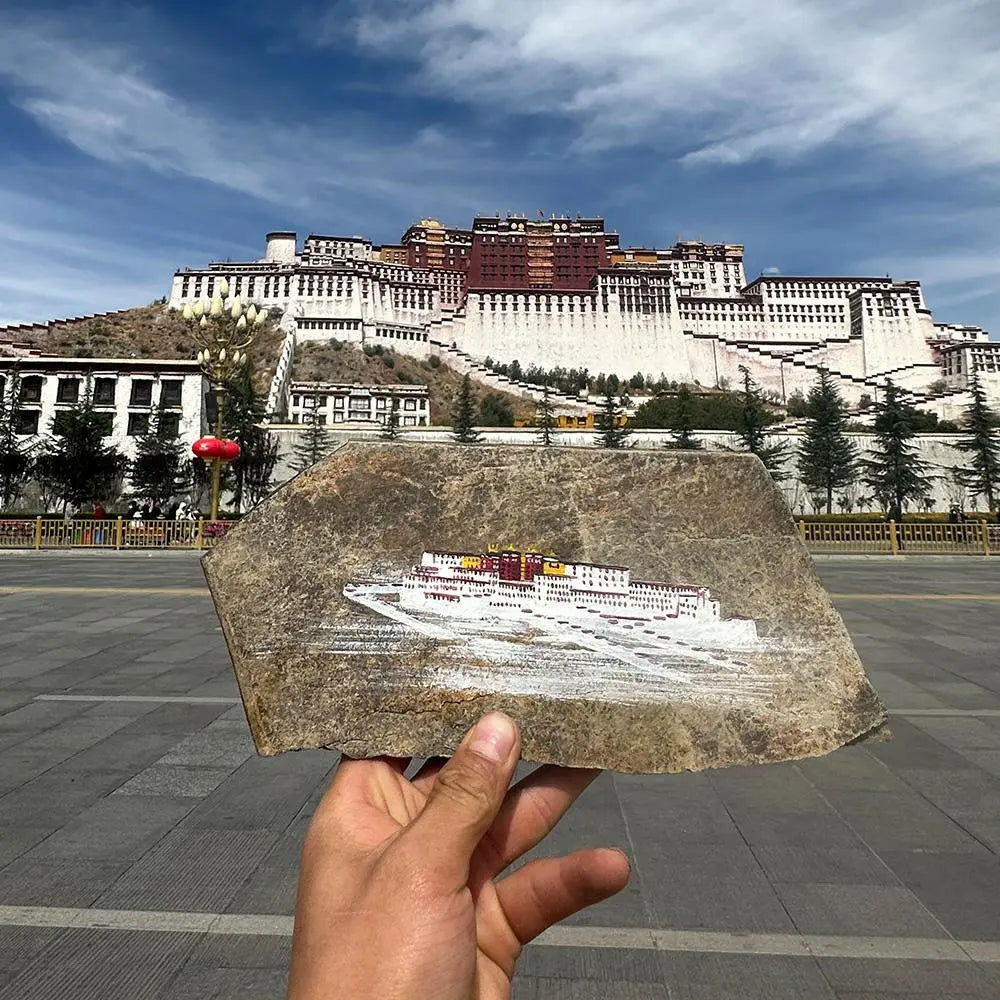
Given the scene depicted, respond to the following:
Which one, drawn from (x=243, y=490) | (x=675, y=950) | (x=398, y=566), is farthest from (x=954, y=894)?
(x=243, y=490)

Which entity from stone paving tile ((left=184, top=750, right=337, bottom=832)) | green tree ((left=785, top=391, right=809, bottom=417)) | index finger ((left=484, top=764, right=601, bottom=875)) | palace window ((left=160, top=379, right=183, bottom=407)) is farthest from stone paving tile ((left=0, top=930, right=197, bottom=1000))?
green tree ((left=785, top=391, right=809, bottom=417))

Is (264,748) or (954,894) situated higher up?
(264,748)

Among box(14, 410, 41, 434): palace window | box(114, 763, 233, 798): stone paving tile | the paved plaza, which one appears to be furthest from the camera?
box(14, 410, 41, 434): palace window

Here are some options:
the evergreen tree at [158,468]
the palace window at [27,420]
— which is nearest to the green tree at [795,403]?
the evergreen tree at [158,468]

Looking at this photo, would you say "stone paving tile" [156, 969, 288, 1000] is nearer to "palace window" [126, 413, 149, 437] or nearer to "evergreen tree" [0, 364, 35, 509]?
"palace window" [126, 413, 149, 437]

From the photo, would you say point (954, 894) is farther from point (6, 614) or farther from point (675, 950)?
point (6, 614)

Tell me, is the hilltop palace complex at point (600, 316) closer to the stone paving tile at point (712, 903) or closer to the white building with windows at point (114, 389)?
the white building with windows at point (114, 389)
